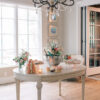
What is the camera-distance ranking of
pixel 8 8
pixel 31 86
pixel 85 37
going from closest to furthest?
1. pixel 31 86
2. pixel 8 8
3. pixel 85 37

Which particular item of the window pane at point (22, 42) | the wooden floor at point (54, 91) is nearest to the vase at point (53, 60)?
the wooden floor at point (54, 91)

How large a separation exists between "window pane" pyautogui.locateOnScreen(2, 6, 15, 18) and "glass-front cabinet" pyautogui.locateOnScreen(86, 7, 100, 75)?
2.41 meters

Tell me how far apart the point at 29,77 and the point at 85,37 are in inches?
142

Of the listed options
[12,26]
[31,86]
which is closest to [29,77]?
[31,86]

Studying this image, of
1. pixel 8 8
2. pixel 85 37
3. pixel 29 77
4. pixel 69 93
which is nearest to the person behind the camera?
pixel 29 77

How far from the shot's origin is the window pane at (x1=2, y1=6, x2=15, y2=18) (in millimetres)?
5280

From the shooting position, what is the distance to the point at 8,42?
5.39 m

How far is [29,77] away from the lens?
271cm

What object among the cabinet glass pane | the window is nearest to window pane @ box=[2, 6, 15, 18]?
the window

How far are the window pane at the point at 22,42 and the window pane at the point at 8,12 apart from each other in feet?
2.25

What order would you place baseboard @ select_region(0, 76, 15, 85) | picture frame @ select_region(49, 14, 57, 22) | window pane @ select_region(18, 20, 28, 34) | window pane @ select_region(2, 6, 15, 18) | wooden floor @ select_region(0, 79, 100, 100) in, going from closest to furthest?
wooden floor @ select_region(0, 79, 100, 100) → baseboard @ select_region(0, 76, 15, 85) → window pane @ select_region(2, 6, 15, 18) → window pane @ select_region(18, 20, 28, 34) → picture frame @ select_region(49, 14, 57, 22)

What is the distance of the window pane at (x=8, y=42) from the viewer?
533 cm

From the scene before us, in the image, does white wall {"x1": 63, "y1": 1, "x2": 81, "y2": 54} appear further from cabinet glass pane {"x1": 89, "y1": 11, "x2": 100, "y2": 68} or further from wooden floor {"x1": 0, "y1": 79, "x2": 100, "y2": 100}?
wooden floor {"x1": 0, "y1": 79, "x2": 100, "y2": 100}

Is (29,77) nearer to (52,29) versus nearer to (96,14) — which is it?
(52,29)
